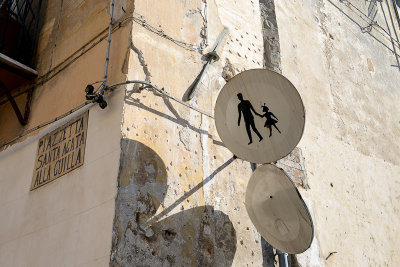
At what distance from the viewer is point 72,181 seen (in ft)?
11.6

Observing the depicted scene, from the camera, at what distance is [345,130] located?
5.46 metres

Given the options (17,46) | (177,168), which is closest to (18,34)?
(17,46)

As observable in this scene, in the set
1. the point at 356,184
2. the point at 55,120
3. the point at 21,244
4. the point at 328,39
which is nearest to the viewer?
the point at 21,244

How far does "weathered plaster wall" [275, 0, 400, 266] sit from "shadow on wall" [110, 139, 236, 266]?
0.99 m

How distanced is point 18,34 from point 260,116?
3.10 m

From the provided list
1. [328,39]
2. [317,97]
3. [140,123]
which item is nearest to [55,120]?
[140,123]

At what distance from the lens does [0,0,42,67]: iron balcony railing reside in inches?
190

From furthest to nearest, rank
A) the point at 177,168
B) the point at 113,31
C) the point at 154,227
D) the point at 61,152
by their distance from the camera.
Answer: the point at 113,31 → the point at 61,152 → the point at 177,168 → the point at 154,227

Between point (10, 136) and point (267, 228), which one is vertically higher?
point (10, 136)

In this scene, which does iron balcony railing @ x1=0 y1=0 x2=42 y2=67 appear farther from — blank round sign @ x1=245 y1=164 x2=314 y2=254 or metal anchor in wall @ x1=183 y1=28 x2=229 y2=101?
blank round sign @ x1=245 y1=164 x2=314 y2=254

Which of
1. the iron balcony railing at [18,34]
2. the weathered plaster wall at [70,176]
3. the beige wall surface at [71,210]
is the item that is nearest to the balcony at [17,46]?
the iron balcony railing at [18,34]

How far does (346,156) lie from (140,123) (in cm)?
280

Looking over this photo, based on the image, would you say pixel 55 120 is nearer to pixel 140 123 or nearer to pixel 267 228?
pixel 140 123

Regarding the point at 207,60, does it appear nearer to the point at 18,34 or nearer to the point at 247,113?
the point at 247,113
